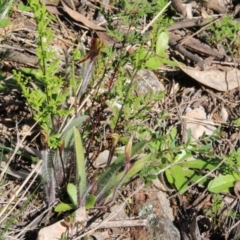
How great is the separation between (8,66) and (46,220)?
0.86 meters

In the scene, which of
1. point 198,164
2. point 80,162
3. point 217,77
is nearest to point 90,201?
point 80,162

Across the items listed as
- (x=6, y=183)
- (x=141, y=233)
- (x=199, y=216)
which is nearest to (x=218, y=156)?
(x=199, y=216)

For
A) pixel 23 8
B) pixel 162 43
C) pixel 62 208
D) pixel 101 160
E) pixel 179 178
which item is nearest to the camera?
pixel 62 208

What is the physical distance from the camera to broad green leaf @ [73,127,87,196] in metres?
2.05

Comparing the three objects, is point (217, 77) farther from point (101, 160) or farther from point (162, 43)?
point (101, 160)

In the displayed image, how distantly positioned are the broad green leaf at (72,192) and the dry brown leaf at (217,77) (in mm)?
1097

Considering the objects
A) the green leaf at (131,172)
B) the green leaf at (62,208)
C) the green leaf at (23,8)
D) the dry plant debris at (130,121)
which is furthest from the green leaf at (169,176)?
the green leaf at (23,8)

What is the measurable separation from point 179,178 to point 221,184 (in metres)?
0.19

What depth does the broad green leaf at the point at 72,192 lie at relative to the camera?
7.17 feet

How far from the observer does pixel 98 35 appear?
3.08 meters

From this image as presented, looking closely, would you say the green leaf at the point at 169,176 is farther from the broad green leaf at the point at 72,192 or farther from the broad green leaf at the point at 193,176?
the broad green leaf at the point at 72,192

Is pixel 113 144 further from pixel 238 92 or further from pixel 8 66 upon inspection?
pixel 238 92

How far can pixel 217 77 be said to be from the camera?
3.10 metres

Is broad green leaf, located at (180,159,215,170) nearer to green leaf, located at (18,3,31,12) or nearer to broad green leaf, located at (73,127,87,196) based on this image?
broad green leaf, located at (73,127,87,196)
